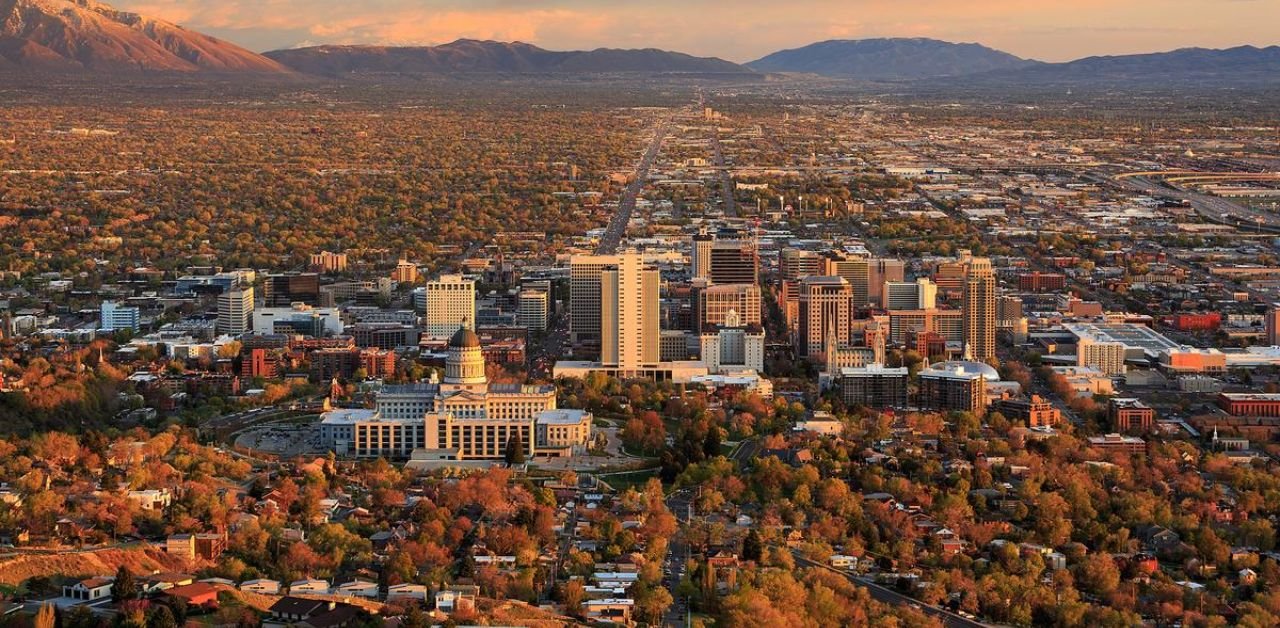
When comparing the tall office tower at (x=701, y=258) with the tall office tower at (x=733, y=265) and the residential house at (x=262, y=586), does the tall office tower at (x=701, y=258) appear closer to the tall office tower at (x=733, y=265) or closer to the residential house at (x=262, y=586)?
the tall office tower at (x=733, y=265)

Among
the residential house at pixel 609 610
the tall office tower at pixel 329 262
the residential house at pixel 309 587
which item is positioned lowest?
the residential house at pixel 609 610

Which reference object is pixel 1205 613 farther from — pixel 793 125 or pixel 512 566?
pixel 793 125

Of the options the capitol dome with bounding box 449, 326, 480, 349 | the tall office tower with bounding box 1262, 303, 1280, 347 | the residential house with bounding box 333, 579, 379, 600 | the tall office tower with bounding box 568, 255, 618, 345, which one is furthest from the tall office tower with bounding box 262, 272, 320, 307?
the residential house with bounding box 333, 579, 379, 600

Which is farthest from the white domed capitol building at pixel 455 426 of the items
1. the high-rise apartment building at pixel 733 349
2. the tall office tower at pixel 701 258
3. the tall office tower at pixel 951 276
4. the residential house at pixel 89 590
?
the tall office tower at pixel 701 258

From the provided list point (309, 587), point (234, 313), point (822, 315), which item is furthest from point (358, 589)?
point (234, 313)

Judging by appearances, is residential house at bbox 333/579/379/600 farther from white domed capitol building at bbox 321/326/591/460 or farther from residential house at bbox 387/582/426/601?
white domed capitol building at bbox 321/326/591/460

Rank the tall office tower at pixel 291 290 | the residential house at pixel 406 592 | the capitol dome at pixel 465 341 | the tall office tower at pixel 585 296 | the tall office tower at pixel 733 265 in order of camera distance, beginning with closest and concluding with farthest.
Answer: the residential house at pixel 406 592
the capitol dome at pixel 465 341
the tall office tower at pixel 585 296
the tall office tower at pixel 733 265
the tall office tower at pixel 291 290

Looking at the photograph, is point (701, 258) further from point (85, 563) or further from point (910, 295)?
point (85, 563)
